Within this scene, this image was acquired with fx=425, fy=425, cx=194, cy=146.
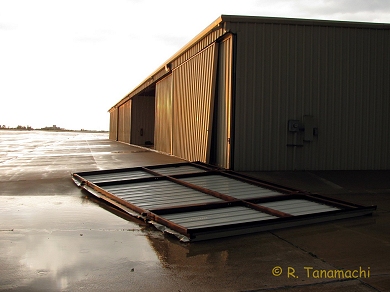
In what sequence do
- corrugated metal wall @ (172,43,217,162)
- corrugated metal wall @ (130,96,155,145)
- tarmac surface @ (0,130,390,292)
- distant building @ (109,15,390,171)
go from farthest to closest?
1. corrugated metal wall @ (130,96,155,145)
2. corrugated metal wall @ (172,43,217,162)
3. distant building @ (109,15,390,171)
4. tarmac surface @ (0,130,390,292)

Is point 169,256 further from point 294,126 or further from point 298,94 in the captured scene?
point 298,94

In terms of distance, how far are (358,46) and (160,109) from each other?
465 inches

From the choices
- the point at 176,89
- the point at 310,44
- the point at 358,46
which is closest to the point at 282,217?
the point at 310,44

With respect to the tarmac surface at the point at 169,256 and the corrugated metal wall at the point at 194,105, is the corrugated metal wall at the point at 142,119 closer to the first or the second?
the corrugated metal wall at the point at 194,105

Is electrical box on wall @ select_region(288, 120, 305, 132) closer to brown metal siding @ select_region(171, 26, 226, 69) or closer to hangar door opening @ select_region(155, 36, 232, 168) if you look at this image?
hangar door opening @ select_region(155, 36, 232, 168)

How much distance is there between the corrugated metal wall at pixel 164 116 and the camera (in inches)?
777

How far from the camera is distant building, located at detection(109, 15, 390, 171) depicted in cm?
1183

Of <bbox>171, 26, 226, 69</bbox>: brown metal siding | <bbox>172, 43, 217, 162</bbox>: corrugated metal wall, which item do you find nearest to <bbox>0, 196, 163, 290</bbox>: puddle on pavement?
<bbox>172, 43, 217, 162</bbox>: corrugated metal wall

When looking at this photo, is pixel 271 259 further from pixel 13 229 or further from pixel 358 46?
→ pixel 358 46

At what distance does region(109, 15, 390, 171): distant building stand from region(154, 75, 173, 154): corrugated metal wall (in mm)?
6566

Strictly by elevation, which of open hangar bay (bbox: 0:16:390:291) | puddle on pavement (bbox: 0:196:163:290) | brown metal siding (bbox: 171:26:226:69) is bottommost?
puddle on pavement (bbox: 0:196:163:290)

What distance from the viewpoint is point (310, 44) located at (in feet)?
39.8

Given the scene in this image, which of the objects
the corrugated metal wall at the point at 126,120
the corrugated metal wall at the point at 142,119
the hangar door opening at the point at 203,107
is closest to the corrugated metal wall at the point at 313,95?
the hangar door opening at the point at 203,107

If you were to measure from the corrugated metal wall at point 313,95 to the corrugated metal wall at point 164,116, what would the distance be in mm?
7781
